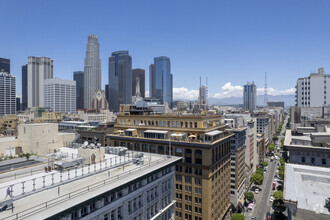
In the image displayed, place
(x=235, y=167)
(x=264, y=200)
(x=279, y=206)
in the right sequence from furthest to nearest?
(x=264, y=200), (x=235, y=167), (x=279, y=206)

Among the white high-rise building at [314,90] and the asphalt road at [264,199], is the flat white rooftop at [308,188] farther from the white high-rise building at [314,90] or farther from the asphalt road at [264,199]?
the white high-rise building at [314,90]

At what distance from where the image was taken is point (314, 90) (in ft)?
530

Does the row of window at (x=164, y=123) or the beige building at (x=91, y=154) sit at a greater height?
the row of window at (x=164, y=123)

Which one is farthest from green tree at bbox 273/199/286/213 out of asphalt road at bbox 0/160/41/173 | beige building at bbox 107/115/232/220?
asphalt road at bbox 0/160/41/173

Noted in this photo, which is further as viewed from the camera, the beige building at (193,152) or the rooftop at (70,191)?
the beige building at (193,152)

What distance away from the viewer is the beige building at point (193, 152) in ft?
220

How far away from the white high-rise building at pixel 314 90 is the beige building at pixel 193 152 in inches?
4527

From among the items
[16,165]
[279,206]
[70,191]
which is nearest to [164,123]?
[16,165]

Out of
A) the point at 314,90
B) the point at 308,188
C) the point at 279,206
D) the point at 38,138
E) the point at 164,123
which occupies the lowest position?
the point at 279,206

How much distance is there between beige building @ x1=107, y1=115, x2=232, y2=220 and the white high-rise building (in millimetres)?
114979

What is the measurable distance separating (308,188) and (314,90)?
147707mm

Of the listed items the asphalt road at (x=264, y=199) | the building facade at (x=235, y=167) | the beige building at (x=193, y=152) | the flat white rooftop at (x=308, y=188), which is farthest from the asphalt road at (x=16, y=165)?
the asphalt road at (x=264, y=199)

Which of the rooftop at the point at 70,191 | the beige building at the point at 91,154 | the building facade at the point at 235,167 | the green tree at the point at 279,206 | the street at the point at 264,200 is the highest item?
the beige building at the point at 91,154

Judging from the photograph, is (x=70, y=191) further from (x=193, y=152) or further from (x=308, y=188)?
(x=193, y=152)
